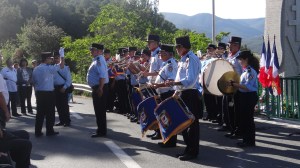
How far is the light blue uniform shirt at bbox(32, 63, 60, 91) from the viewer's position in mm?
10039

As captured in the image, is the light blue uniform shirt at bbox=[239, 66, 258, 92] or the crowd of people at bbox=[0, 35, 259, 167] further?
the light blue uniform shirt at bbox=[239, 66, 258, 92]

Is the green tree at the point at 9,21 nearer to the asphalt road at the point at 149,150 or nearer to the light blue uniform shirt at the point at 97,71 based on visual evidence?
the asphalt road at the point at 149,150

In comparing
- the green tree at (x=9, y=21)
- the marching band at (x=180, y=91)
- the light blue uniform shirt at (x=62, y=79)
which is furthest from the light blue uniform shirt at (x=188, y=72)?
the green tree at (x=9, y=21)

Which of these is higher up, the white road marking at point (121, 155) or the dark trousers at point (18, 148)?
the dark trousers at point (18, 148)

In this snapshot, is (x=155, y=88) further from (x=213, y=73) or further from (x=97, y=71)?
(x=97, y=71)

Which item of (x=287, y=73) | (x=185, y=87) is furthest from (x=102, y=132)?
(x=287, y=73)

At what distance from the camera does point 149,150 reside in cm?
823

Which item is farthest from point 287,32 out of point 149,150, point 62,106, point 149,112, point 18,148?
point 18,148

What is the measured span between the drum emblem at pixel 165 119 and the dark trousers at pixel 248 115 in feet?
5.56

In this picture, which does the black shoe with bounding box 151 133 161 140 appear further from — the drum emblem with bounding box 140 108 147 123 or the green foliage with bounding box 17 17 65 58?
the green foliage with bounding box 17 17 65 58

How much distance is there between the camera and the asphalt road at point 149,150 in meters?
7.17

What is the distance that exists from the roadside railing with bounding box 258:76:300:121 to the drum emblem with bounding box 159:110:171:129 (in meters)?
4.66

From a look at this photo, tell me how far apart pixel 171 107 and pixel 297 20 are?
779 cm

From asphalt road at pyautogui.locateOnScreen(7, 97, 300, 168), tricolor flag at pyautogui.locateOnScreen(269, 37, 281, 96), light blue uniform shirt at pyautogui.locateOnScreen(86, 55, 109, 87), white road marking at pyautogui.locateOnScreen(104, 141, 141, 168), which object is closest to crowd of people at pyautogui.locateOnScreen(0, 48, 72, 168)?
asphalt road at pyautogui.locateOnScreen(7, 97, 300, 168)
